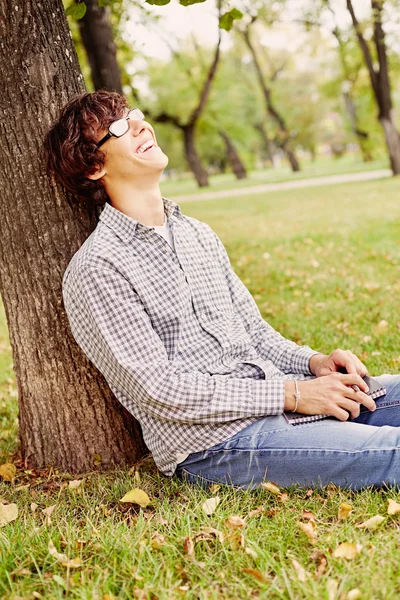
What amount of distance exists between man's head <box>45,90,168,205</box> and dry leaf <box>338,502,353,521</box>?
1.71m

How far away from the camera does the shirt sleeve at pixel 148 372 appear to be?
271 centimetres

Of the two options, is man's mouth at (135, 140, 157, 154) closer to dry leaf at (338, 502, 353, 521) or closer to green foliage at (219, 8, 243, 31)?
green foliage at (219, 8, 243, 31)

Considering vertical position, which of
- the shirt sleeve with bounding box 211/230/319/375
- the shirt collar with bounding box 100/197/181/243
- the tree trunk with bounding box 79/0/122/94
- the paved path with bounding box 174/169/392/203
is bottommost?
Result: the paved path with bounding box 174/169/392/203

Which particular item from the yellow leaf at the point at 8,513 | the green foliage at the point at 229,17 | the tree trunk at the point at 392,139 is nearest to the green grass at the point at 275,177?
the tree trunk at the point at 392,139

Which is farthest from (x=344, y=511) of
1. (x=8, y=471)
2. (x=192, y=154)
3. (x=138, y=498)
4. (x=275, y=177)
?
(x=275, y=177)

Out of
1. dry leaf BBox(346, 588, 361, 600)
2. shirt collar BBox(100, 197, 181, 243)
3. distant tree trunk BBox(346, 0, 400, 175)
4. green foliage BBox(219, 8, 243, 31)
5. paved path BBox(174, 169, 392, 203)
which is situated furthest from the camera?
paved path BBox(174, 169, 392, 203)

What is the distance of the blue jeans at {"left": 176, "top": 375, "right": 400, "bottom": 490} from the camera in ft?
8.83

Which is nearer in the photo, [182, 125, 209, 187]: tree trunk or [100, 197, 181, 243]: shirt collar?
[100, 197, 181, 243]: shirt collar

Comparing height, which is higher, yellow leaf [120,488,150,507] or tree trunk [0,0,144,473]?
tree trunk [0,0,144,473]

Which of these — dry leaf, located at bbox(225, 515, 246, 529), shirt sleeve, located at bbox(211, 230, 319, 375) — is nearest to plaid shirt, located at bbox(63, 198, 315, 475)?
shirt sleeve, located at bbox(211, 230, 319, 375)

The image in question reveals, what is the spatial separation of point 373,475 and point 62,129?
2.14m

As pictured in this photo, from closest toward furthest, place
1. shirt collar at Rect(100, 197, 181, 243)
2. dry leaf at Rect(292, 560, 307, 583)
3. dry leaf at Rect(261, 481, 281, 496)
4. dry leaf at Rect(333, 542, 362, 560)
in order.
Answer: dry leaf at Rect(292, 560, 307, 583), dry leaf at Rect(333, 542, 362, 560), dry leaf at Rect(261, 481, 281, 496), shirt collar at Rect(100, 197, 181, 243)

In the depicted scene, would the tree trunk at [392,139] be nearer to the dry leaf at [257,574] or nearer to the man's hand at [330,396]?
the man's hand at [330,396]

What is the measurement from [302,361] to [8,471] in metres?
1.68
